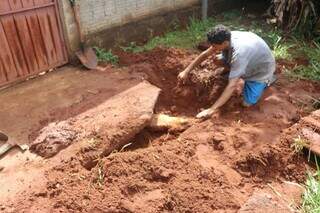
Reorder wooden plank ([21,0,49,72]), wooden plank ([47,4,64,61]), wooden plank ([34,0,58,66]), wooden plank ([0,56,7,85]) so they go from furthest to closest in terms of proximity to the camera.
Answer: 1. wooden plank ([47,4,64,61])
2. wooden plank ([34,0,58,66])
3. wooden plank ([21,0,49,72])
4. wooden plank ([0,56,7,85])

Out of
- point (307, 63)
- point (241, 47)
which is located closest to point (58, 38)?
point (241, 47)

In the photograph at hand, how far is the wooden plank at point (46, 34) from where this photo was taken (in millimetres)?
5395

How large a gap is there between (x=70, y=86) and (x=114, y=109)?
111 cm

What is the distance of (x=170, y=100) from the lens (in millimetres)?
5270

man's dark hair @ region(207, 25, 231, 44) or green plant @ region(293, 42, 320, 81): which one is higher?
man's dark hair @ region(207, 25, 231, 44)

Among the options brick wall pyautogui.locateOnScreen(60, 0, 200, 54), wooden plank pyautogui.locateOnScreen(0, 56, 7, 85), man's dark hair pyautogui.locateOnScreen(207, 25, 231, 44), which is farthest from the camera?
brick wall pyautogui.locateOnScreen(60, 0, 200, 54)

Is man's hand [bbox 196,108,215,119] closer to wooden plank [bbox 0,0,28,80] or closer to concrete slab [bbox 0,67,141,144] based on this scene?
concrete slab [bbox 0,67,141,144]

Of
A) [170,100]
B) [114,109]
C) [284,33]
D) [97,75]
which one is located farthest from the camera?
[284,33]

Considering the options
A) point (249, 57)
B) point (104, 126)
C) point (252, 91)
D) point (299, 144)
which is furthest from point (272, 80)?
point (104, 126)

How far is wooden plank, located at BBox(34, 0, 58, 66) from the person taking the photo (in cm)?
539

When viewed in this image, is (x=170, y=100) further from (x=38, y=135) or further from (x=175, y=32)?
(x=175, y=32)

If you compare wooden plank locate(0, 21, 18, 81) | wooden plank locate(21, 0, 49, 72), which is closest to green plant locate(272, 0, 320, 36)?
wooden plank locate(21, 0, 49, 72)

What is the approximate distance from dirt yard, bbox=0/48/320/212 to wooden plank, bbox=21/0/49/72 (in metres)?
1.17

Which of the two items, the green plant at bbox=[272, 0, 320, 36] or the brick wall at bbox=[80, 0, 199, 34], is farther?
the green plant at bbox=[272, 0, 320, 36]
